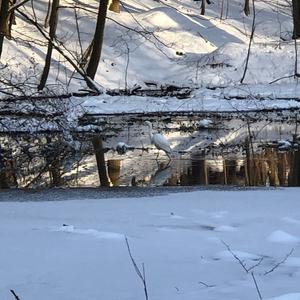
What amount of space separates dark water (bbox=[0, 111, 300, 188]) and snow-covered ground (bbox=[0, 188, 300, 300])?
2.64m

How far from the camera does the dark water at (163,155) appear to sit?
9.37 metres

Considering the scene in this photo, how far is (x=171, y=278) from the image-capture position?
3689 millimetres

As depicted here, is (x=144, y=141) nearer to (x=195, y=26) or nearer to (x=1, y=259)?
(x=1, y=259)

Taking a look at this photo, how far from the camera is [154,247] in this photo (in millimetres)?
4469

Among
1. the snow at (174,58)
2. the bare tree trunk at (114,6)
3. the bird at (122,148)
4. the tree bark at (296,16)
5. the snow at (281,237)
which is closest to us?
the snow at (281,237)

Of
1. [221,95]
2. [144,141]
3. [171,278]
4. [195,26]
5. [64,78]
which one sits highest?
[195,26]

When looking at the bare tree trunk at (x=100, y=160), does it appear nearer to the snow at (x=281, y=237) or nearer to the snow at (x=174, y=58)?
the snow at (x=174, y=58)

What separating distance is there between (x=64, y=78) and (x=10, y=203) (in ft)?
61.5

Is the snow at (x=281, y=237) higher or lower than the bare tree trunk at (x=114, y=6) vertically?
lower

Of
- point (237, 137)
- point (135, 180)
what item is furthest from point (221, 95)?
point (135, 180)

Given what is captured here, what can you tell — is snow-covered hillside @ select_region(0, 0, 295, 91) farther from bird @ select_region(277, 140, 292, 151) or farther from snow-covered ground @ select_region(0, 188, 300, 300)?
snow-covered ground @ select_region(0, 188, 300, 300)

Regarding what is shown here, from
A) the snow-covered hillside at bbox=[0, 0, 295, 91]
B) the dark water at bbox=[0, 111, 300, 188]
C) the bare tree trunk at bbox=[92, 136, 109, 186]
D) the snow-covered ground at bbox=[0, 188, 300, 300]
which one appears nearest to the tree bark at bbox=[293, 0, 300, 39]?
the snow-covered hillside at bbox=[0, 0, 295, 91]

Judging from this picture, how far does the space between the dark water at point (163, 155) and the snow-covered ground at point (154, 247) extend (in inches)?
104

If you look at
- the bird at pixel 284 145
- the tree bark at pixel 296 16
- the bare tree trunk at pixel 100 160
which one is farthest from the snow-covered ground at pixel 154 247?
the tree bark at pixel 296 16
